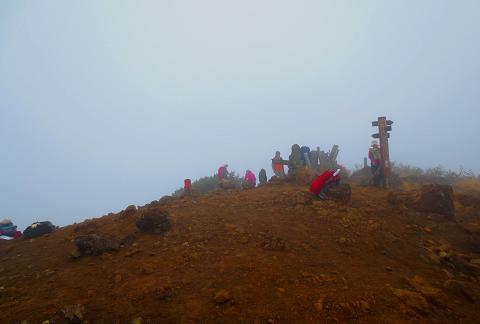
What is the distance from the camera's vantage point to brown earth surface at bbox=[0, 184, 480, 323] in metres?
A: 3.83

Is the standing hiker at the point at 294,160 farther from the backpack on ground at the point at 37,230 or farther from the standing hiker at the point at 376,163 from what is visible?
the backpack on ground at the point at 37,230

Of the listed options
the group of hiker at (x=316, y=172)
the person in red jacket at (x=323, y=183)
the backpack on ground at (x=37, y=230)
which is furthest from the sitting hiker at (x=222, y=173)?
the backpack on ground at (x=37, y=230)

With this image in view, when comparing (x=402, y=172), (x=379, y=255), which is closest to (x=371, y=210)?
(x=379, y=255)

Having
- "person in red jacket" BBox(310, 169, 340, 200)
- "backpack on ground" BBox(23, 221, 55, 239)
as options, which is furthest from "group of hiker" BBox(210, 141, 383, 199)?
"backpack on ground" BBox(23, 221, 55, 239)

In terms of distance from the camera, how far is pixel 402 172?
2050 cm

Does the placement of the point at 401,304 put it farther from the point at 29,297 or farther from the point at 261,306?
the point at 29,297

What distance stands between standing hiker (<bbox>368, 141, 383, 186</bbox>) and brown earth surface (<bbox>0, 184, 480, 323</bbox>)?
12.2ft

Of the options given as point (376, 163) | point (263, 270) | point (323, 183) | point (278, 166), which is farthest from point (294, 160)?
point (263, 270)

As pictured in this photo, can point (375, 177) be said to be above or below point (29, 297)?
above

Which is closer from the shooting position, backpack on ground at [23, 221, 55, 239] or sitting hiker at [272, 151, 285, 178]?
backpack on ground at [23, 221, 55, 239]

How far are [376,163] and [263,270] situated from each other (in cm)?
934

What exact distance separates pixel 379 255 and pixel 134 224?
594cm

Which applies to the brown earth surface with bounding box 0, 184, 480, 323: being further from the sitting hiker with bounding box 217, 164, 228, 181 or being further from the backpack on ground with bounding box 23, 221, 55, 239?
the sitting hiker with bounding box 217, 164, 228, 181

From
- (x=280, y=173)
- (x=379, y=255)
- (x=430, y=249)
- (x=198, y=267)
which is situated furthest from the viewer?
(x=280, y=173)
